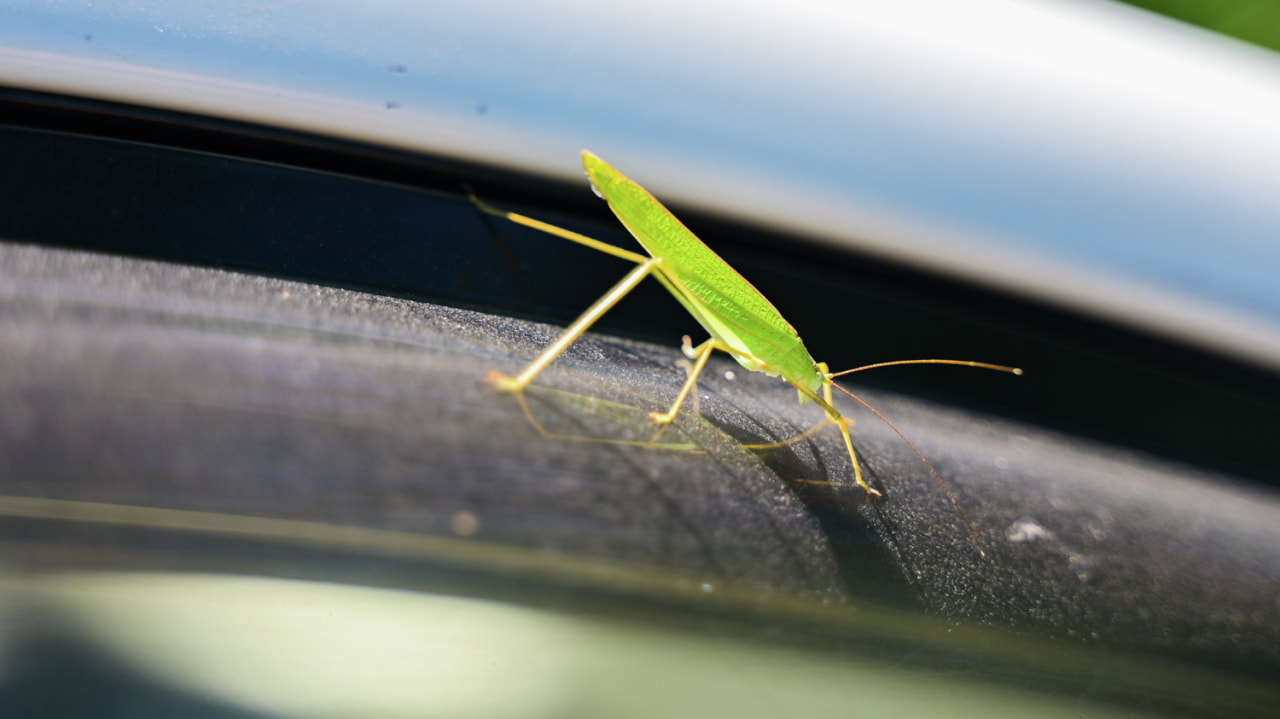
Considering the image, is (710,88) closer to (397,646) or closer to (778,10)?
(778,10)

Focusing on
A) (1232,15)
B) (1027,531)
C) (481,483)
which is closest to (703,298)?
(1027,531)

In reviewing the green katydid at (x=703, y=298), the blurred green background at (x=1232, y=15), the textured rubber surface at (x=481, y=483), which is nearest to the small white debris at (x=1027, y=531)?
the textured rubber surface at (x=481, y=483)

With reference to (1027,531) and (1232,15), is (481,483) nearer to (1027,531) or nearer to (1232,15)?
(1027,531)

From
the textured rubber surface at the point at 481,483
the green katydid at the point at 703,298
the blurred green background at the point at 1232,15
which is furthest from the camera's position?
the blurred green background at the point at 1232,15

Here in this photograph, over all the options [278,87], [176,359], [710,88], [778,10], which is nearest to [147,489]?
[176,359]

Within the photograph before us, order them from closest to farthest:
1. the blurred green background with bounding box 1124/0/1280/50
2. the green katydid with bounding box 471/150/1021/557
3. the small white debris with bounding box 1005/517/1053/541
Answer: the small white debris with bounding box 1005/517/1053/541 < the green katydid with bounding box 471/150/1021/557 < the blurred green background with bounding box 1124/0/1280/50

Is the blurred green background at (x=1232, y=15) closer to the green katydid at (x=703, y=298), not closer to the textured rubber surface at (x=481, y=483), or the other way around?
the green katydid at (x=703, y=298)

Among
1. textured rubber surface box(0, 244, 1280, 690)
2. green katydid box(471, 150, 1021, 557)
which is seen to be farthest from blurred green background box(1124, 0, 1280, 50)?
textured rubber surface box(0, 244, 1280, 690)

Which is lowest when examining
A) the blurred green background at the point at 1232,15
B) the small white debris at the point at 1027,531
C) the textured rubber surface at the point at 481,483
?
the small white debris at the point at 1027,531

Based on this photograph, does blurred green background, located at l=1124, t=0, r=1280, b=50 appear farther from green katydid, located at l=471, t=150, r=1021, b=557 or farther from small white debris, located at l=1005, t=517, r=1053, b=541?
small white debris, located at l=1005, t=517, r=1053, b=541
